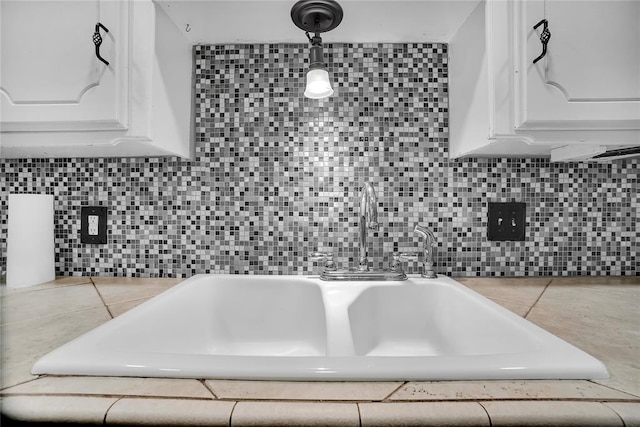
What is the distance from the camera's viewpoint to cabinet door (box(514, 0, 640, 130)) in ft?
2.75

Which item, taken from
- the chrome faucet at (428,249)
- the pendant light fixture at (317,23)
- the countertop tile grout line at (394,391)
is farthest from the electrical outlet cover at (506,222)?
the countertop tile grout line at (394,391)

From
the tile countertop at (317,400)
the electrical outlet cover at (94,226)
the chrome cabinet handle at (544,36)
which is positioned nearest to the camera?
the tile countertop at (317,400)

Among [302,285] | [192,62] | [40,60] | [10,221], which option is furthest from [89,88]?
[302,285]

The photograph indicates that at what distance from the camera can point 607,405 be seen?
42 centimetres

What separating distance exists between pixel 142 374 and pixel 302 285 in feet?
2.08

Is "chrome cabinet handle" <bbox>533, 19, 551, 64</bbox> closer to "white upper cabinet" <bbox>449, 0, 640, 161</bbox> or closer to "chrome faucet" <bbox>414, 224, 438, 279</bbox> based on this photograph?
"white upper cabinet" <bbox>449, 0, 640, 161</bbox>

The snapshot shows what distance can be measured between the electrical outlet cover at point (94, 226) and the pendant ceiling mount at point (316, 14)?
97 centimetres

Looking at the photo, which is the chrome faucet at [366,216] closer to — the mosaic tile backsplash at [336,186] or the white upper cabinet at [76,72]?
the mosaic tile backsplash at [336,186]

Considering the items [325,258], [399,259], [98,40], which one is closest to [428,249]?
[399,259]

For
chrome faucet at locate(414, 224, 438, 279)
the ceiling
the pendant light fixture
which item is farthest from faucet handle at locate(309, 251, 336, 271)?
the ceiling

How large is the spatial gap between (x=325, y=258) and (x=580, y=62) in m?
0.91

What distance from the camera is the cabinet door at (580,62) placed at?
Result: 0.84m

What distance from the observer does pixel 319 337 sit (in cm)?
103

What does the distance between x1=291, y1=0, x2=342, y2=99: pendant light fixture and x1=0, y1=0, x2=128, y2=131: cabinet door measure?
479 millimetres
